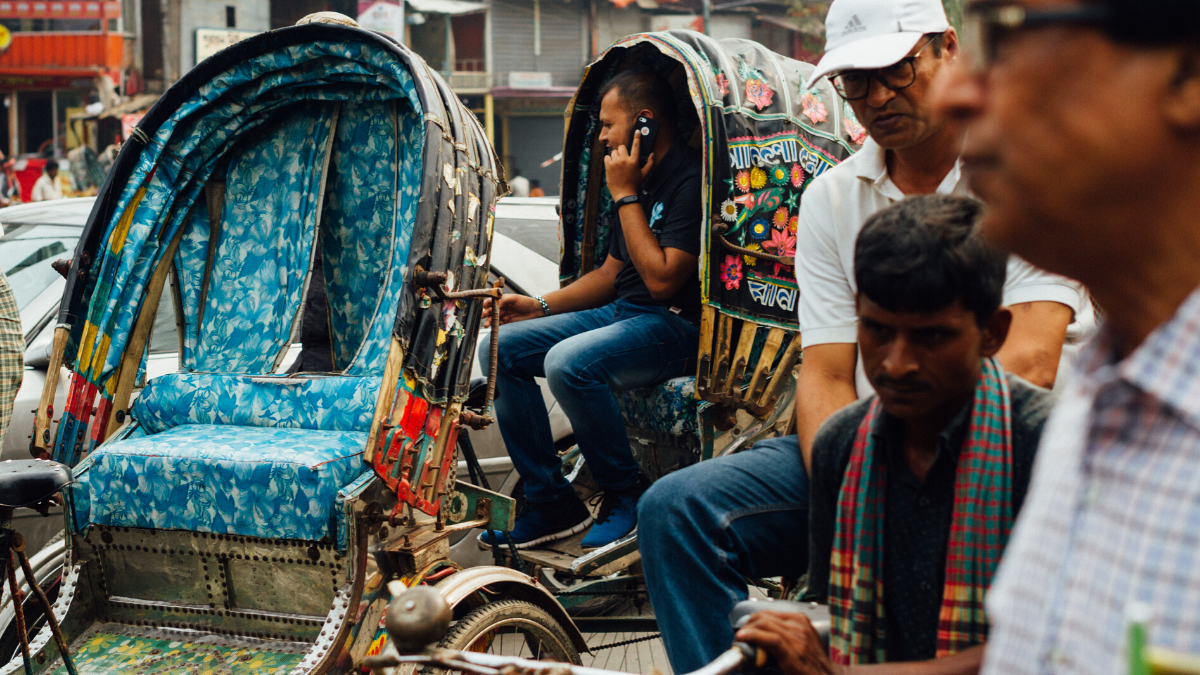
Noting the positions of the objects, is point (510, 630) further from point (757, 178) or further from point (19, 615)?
point (757, 178)

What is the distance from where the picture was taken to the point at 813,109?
3717 millimetres

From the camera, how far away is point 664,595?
7.22 feet

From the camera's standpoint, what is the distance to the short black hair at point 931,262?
1.62 meters

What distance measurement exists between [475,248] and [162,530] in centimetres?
123

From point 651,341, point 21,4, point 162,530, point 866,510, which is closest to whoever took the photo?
point 866,510

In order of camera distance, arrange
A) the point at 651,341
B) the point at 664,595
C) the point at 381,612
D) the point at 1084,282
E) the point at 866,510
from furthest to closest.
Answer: the point at 651,341 < the point at 381,612 < the point at 664,595 < the point at 866,510 < the point at 1084,282

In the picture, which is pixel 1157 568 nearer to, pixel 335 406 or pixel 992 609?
pixel 992 609

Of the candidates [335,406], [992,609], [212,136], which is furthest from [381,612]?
[992,609]

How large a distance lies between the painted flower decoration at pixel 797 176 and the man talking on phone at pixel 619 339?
13.9 inches

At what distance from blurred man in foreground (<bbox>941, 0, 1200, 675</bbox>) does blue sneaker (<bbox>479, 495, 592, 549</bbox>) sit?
3.00 m

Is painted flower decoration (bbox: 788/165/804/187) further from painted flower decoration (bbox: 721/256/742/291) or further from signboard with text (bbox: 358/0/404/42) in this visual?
signboard with text (bbox: 358/0/404/42)

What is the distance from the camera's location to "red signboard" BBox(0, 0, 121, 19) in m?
23.7

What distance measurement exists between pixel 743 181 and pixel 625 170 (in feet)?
1.57

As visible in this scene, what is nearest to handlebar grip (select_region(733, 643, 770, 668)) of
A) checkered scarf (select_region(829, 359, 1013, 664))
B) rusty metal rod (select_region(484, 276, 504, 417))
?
checkered scarf (select_region(829, 359, 1013, 664))
